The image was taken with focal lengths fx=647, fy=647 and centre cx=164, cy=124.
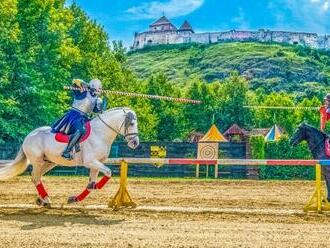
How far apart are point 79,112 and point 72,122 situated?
29 cm

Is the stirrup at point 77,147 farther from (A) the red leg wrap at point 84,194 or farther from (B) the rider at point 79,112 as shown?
(A) the red leg wrap at point 84,194

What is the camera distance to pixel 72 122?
1476 centimetres

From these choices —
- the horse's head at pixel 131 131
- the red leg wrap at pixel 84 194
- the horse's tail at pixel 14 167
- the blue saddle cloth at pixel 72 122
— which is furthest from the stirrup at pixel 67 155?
the horse's tail at pixel 14 167

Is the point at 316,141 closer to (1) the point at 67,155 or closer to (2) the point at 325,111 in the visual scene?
(2) the point at 325,111

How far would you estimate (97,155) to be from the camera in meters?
14.8

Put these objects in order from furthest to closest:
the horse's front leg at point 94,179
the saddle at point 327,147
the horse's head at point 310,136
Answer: the horse's head at point 310,136 → the saddle at point 327,147 → the horse's front leg at point 94,179

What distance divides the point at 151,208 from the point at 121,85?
41031 mm

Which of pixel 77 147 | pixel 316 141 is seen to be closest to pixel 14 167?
pixel 77 147

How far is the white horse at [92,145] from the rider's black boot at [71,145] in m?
0.17

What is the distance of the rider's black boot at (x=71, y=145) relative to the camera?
47.8ft

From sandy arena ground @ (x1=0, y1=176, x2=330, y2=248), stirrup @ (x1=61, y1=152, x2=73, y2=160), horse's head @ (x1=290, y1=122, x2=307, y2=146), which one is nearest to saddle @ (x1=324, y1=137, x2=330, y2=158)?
horse's head @ (x1=290, y1=122, x2=307, y2=146)

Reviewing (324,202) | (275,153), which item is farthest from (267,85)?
(324,202)

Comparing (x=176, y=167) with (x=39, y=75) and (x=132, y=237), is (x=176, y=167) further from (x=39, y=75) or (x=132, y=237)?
(x=132, y=237)

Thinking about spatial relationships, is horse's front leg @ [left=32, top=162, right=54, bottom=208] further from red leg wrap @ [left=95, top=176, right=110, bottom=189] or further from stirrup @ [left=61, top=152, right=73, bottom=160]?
red leg wrap @ [left=95, top=176, right=110, bottom=189]
